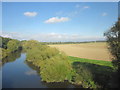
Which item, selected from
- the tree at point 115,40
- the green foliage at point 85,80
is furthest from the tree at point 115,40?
the green foliage at point 85,80


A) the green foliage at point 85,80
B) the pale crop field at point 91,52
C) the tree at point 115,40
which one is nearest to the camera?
the tree at point 115,40

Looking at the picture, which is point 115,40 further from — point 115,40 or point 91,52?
point 91,52

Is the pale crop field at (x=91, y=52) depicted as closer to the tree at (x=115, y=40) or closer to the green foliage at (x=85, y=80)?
the tree at (x=115, y=40)

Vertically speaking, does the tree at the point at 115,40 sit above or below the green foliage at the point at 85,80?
above

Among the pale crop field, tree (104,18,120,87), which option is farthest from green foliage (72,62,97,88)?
tree (104,18,120,87)

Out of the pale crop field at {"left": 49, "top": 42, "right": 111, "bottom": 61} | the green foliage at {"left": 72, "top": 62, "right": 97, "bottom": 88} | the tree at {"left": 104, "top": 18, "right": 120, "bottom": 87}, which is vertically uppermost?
the tree at {"left": 104, "top": 18, "right": 120, "bottom": 87}

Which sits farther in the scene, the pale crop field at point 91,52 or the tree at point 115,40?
the pale crop field at point 91,52

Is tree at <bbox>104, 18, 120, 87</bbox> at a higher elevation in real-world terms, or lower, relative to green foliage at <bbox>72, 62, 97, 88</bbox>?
higher

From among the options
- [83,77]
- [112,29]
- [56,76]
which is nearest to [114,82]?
[83,77]

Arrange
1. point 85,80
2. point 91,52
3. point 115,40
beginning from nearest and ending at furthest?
point 115,40, point 85,80, point 91,52

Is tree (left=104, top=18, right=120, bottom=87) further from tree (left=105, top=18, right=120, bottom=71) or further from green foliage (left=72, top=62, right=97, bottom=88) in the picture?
green foliage (left=72, top=62, right=97, bottom=88)

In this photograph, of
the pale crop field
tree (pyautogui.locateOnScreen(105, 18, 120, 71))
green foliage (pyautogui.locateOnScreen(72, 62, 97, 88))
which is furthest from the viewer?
the pale crop field

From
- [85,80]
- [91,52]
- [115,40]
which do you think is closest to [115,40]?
[115,40]

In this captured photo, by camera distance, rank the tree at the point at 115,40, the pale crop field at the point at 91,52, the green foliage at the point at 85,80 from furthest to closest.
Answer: the pale crop field at the point at 91,52
the green foliage at the point at 85,80
the tree at the point at 115,40
